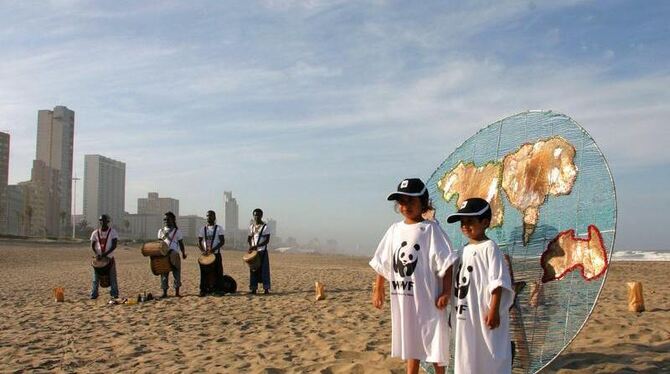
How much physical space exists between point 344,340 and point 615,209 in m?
4.04

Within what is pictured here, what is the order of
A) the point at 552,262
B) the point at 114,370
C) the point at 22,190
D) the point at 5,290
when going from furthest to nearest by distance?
the point at 22,190, the point at 5,290, the point at 114,370, the point at 552,262

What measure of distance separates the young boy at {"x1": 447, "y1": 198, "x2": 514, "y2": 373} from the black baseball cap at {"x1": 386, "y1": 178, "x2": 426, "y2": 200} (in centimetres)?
43

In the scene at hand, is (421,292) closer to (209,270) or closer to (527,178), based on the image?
(527,178)

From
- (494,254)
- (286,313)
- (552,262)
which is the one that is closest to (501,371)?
(494,254)

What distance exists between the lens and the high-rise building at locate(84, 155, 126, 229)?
141 m

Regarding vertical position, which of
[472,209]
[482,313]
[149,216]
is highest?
[149,216]

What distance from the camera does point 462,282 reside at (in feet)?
13.6

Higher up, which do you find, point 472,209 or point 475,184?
point 475,184

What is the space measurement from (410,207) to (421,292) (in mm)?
672

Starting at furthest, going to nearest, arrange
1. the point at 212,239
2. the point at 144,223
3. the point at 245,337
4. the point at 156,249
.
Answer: the point at 144,223 → the point at 212,239 → the point at 156,249 → the point at 245,337

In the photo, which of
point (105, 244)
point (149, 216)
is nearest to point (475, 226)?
point (105, 244)

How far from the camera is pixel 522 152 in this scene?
5.19 metres

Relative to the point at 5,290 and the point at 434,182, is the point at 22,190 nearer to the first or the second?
the point at 5,290

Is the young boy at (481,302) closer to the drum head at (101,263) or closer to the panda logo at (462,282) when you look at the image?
the panda logo at (462,282)
